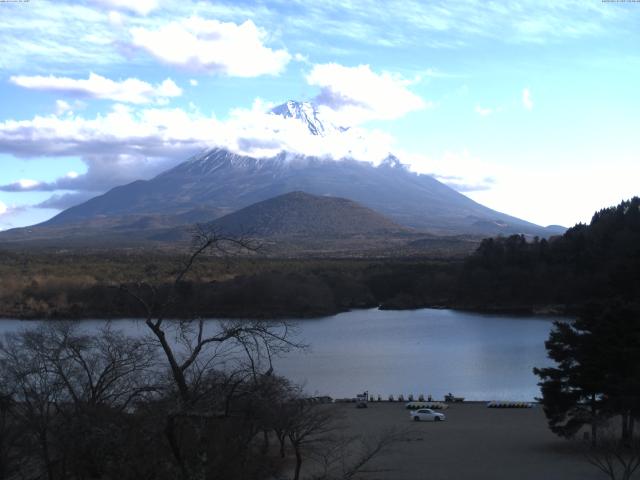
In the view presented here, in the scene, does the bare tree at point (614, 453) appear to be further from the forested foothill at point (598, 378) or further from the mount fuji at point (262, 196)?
the mount fuji at point (262, 196)

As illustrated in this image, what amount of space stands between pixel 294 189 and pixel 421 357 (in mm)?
124300

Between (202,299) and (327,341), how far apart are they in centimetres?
1091

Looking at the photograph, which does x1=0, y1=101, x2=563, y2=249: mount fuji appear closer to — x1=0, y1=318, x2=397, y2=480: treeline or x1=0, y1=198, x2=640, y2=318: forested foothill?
x1=0, y1=198, x2=640, y2=318: forested foothill

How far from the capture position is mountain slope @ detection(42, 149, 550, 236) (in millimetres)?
143000

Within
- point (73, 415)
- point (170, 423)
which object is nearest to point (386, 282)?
point (73, 415)

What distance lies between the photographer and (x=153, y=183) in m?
169

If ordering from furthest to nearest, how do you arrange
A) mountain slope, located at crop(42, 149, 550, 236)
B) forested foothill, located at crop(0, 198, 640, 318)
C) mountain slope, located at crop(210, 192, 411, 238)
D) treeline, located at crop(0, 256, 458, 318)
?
mountain slope, located at crop(42, 149, 550, 236) < mountain slope, located at crop(210, 192, 411, 238) < forested foothill, located at crop(0, 198, 640, 318) < treeline, located at crop(0, 256, 458, 318)

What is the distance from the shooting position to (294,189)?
151750 mm

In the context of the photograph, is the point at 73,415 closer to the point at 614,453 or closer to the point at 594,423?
the point at 614,453

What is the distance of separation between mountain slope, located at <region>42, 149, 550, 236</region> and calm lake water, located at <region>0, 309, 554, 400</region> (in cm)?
9174

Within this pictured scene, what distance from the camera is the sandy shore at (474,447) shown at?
12344 millimetres

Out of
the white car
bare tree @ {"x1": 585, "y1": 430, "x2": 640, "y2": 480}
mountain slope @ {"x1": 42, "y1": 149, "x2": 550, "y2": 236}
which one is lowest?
the white car

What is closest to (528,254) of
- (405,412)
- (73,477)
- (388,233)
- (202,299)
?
(202,299)

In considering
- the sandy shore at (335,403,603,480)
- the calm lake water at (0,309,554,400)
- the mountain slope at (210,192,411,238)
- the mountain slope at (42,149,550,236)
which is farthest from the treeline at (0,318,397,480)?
the mountain slope at (42,149,550,236)
